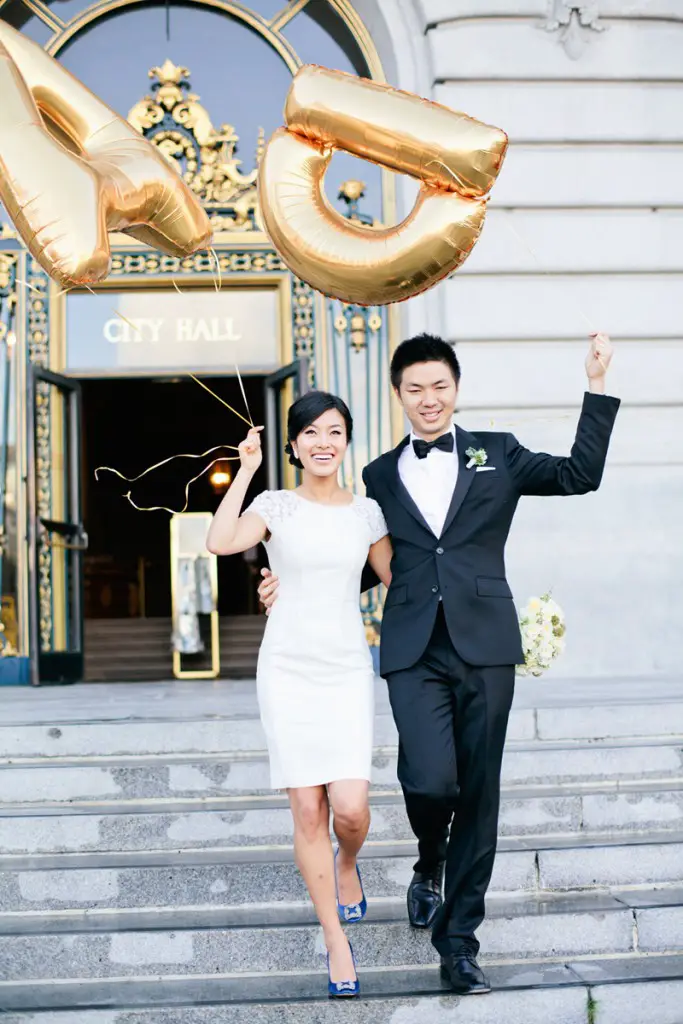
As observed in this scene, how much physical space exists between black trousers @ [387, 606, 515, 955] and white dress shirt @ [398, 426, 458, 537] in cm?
35

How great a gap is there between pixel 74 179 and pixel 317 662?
1705 mm

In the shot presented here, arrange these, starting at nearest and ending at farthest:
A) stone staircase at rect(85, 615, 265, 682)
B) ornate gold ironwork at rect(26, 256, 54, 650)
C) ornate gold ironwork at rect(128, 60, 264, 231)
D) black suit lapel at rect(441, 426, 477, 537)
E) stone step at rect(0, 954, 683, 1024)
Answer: stone step at rect(0, 954, 683, 1024)
black suit lapel at rect(441, 426, 477, 537)
ornate gold ironwork at rect(26, 256, 54, 650)
ornate gold ironwork at rect(128, 60, 264, 231)
stone staircase at rect(85, 615, 265, 682)

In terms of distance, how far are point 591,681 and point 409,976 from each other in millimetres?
4496

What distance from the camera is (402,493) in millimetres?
3939

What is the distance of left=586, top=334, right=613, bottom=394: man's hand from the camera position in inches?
149

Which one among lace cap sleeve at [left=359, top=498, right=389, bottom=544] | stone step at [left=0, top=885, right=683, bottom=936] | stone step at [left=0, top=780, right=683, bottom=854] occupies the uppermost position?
lace cap sleeve at [left=359, top=498, right=389, bottom=544]

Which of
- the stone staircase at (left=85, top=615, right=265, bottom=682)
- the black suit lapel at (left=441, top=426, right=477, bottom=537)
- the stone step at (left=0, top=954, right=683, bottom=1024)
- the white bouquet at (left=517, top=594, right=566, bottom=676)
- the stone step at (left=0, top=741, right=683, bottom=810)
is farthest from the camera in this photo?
the stone staircase at (left=85, top=615, right=265, bottom=682)

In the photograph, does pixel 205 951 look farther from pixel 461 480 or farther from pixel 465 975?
pixel 461 480

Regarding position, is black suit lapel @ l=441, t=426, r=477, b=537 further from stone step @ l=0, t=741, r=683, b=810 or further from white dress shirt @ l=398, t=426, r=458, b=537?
stone step @ l=0, t=741, r=683, b=810

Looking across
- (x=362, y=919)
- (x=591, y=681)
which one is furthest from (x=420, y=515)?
(x=591, y=681)

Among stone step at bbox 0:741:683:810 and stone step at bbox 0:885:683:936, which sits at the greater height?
stone step at bbox 0:741:683:810

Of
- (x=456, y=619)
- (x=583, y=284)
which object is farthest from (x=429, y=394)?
(x=583, y=284)

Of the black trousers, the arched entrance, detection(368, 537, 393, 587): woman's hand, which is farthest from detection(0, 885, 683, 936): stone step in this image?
the arched entrance

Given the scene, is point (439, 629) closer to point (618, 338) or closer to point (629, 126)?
point (618, 338)
